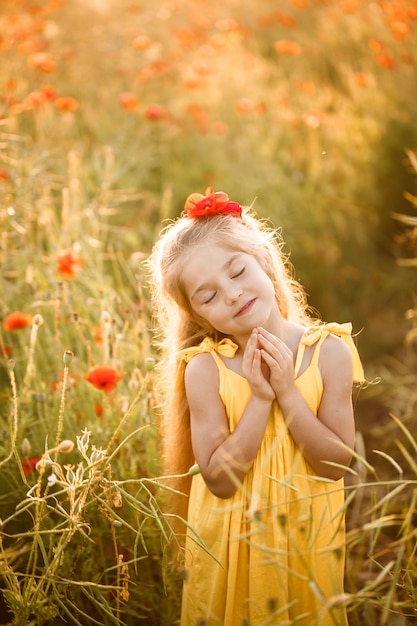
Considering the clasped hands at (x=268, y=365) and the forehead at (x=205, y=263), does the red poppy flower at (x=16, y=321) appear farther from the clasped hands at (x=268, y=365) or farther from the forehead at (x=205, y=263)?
the clasped hands at (x=268, y=365)

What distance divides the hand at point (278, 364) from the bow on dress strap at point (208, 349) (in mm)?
110

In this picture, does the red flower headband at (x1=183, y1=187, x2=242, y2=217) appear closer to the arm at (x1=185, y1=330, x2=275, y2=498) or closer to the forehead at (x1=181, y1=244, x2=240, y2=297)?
the forehead at (x1=181, y1=244, x2=240, y2=297)

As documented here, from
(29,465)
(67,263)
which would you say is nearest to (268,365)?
(29,465)

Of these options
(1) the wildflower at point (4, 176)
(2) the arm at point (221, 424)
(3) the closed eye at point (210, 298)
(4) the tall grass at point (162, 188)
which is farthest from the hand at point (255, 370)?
(1) the wildflower at point (4, 176)

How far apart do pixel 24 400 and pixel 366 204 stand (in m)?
2.58

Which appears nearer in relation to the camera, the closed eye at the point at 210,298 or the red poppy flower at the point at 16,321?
the closed eye at the point at 210,298

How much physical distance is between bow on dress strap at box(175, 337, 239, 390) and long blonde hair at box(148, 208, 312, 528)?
48 mm

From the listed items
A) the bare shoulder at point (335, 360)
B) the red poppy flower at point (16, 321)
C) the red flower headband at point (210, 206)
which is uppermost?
the red flower headband at point (210, 206)

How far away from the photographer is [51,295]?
224cm

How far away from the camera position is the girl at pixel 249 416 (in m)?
1.44

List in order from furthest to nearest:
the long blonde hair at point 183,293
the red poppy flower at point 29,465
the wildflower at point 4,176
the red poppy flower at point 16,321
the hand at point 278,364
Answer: the wildflower at point 4,176 < the red poppy flower at point 16,321 < the red poppy flower at point 29,465 < the long blonde hair at point 183,293 < the hand at point 278,364

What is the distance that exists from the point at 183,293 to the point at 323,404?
403 mm

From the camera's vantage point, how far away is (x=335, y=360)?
1.51m

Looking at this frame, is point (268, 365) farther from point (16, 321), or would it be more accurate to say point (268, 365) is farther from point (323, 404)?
point (16, 321)
